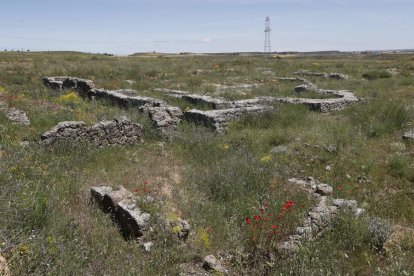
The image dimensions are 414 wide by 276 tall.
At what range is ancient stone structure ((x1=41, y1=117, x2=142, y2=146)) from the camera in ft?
28.5

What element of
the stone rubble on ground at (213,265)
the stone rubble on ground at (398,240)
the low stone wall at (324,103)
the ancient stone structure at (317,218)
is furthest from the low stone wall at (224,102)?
the stone rubble on ground at (213,265)

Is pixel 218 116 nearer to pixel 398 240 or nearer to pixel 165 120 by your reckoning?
pixel 165 120

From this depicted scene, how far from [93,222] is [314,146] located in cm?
624

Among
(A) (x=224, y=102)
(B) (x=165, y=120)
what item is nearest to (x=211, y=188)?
(B) (x=165, y=120)

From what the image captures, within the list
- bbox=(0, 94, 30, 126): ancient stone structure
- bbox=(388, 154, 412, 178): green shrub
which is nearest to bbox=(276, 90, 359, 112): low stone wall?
bbox=(388, 154, 412, 178): green shrub

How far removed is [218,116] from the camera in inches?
437

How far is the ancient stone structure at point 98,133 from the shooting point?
28.5ft

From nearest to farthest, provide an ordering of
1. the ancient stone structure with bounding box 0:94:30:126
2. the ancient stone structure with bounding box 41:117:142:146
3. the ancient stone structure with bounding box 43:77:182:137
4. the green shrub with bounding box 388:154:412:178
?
the green shrub with bounding box 388:154:412:178, the ancient stone structure with bounding box 41:117:142:146, the ancient stone structure with bounding box 0:94:30:126, the ancient stone structure with bounding box 43:77:182:137

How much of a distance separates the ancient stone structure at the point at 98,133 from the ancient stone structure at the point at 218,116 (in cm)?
206

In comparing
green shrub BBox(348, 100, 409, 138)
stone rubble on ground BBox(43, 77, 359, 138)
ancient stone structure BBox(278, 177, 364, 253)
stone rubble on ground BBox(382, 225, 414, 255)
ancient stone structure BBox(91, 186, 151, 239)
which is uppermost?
stone rubble on ground BBox(43, 77, 359, 138)

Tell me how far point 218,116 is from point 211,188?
15.3 ft

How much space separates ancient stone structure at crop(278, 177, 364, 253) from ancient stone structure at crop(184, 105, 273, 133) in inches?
191

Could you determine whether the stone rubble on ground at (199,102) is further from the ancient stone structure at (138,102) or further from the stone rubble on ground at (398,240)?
the stone rubble on ground at (398,240)

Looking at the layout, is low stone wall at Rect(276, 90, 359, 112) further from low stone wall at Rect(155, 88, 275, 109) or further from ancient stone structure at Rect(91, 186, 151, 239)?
ancient stone structure at Rect(91, 186, 151, 239)
